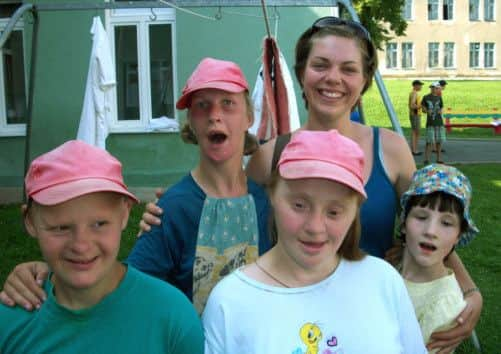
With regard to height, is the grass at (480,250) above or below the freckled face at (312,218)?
below

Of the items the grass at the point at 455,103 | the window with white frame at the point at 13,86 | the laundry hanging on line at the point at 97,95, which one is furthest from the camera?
the grass at the point at 455,103

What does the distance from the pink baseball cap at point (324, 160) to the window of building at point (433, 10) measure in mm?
53042

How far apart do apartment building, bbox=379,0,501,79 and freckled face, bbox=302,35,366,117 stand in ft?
161

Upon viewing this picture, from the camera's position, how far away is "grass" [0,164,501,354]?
200 inches

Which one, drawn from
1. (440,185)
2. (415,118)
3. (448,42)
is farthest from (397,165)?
(448,42)

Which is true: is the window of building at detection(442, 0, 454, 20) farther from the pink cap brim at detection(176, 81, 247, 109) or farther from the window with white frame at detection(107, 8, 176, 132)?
the pink cap brim at detection(176, 81, 247, 109)

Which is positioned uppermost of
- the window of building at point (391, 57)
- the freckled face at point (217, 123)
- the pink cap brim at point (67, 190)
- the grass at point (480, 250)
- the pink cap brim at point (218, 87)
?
the window of building at point (391, 57)

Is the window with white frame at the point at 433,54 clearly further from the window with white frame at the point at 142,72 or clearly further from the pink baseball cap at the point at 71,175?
the pink baseball cap at the point at 71,175

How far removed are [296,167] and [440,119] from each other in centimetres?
1352

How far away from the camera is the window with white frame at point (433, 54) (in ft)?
167

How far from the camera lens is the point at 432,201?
2396 mm

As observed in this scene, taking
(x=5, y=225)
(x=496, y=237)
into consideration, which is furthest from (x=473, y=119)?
(x=5, y=225)

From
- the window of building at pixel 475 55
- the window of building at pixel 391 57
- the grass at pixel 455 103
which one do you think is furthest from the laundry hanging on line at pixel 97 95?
the window of building at pixel 475 55

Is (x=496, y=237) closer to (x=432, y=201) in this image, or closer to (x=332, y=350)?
(x=432, y=201)
